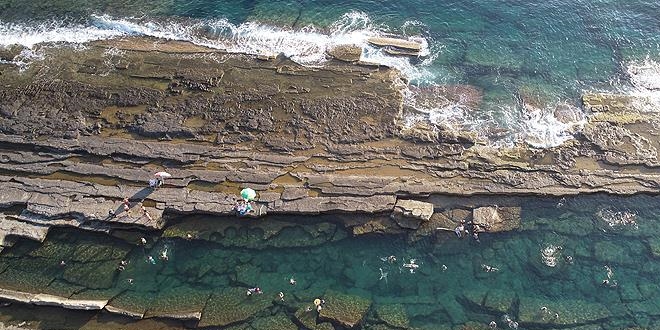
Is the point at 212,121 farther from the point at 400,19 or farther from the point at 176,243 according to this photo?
the point at 400,19

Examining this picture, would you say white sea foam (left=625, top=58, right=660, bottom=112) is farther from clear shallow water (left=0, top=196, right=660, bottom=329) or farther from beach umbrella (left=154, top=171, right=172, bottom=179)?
beach umbrella (left=154, top=171, right=172, bottom=179)

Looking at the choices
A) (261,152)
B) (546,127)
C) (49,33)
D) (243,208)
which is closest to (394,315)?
(243,208)

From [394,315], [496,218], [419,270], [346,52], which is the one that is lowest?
[394,315]

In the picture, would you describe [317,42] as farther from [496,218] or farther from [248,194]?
[496,218]

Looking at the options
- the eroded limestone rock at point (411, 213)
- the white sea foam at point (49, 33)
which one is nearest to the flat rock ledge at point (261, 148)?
the eroded limestone rock at point (411, 213)

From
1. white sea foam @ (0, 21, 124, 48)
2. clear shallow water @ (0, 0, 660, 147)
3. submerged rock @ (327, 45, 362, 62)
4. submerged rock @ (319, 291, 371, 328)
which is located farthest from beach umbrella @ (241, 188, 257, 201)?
white sea foam @ (0, 21, 124, 48)

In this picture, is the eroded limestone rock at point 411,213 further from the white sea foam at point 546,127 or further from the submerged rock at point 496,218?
the white sea foam at point 546,127
